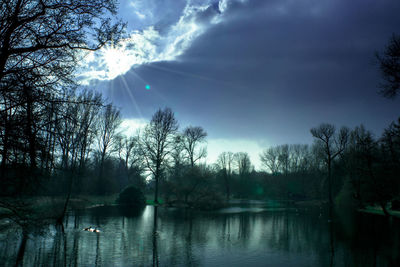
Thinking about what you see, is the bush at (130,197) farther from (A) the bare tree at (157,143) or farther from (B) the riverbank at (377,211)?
(B) the riverbank at (377,211)

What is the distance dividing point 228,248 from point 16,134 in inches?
394

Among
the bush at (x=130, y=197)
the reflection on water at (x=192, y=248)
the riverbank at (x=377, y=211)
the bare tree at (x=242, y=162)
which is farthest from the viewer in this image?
the bare tree at (x=242, y=162)

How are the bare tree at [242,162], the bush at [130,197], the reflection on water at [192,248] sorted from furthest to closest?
the bare tree at [242,162]
the bush at [130,197]
the reflection on water at [192,248]

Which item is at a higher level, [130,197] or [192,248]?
[192,248]

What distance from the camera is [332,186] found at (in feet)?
168

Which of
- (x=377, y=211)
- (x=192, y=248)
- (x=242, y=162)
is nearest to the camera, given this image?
(x=192, y=248)

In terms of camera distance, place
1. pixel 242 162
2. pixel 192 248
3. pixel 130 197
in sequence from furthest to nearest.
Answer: pixel 242 162 → pixel 130 197 → pixel 192 248

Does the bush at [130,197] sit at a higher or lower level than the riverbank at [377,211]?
higher

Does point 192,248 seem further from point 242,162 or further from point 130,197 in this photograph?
A: point 242,162

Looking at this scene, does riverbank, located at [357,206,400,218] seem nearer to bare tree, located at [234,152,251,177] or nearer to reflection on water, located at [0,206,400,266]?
reflection on water, located at [0,206,400,266]

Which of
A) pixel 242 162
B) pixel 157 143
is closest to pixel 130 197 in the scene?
pixel 157 143

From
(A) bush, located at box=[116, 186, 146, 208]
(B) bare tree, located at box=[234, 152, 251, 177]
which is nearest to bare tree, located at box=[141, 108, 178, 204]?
(A) bush, located at box=[116, 186, 146, 208]

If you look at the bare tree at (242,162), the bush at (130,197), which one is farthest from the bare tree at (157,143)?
the bare tree at (242,162)

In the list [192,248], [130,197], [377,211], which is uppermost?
[192,248]
